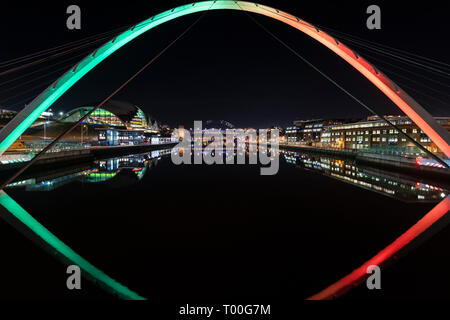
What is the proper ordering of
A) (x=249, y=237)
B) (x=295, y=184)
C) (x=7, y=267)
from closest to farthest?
1. (x=7, y=267)
2. (x=249, y=237)
3. (x=295, y=184)

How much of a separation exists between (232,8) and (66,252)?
46.0 feet

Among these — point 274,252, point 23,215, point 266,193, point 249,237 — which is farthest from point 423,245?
point 23,215

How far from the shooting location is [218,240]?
6.78 m

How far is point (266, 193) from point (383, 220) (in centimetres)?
604

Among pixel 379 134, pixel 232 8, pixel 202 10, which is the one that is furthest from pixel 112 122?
pixel 379 134

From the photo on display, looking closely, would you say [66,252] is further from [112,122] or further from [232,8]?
[112,122]

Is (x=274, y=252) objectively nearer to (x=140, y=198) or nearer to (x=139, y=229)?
(x=139, y=229)

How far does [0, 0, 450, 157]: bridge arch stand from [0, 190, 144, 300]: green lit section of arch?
381 cm

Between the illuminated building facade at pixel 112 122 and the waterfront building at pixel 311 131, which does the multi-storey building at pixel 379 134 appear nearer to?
the waterfront building at pixel 311 131

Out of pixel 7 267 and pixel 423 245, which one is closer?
pixel 7 267

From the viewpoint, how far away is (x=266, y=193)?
44.7ft

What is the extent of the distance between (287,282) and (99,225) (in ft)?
21.2

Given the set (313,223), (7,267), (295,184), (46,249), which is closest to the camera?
A: (7,267)

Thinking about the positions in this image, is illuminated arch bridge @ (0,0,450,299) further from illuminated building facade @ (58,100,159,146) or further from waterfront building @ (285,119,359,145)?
waterfront building @ (285,119,359,145)
